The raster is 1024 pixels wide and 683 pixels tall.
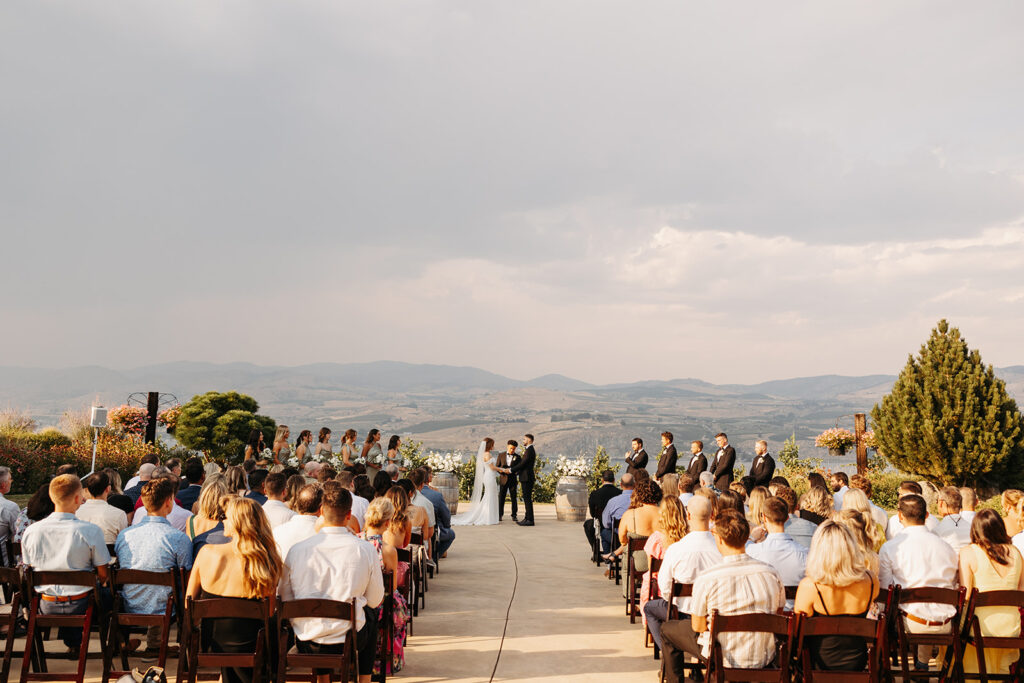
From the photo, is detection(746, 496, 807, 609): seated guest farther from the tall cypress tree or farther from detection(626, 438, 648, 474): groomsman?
the tall cypress tree

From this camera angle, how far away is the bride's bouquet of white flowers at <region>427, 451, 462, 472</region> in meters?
19.0

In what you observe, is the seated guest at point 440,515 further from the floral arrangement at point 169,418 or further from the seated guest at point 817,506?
the floral arrangement at point 169,418

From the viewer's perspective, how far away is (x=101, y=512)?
261 inches

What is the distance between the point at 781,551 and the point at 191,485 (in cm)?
630

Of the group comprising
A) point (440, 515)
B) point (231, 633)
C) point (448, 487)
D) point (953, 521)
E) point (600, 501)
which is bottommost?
point (448, 487)

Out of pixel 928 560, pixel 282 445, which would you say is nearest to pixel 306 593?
pixel 928 560

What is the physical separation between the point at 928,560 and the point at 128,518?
22.5 ft

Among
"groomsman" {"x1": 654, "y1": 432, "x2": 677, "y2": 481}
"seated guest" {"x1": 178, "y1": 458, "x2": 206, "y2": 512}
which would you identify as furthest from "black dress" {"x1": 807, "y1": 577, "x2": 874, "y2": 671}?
"groomsman" {"x1": 654, "y1": 432, "x2": 677, "y2": 481}

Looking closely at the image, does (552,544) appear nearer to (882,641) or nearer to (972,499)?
(972,499)

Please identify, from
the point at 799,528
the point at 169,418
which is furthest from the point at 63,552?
the point at 169,418

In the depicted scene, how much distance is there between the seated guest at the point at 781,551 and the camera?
19.3 ft

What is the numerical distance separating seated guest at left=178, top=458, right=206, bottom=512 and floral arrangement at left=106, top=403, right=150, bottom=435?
14.4 metres

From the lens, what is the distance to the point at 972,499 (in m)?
7.24

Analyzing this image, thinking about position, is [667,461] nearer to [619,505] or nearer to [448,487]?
[448,487]
